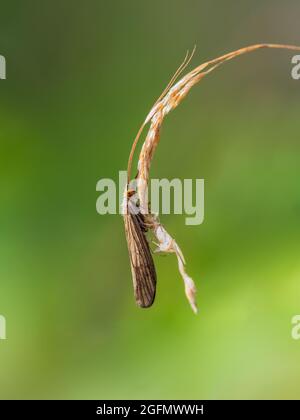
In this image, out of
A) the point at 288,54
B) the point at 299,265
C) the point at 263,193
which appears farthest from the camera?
the point at 288,54

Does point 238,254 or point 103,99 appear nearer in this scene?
point 238,254

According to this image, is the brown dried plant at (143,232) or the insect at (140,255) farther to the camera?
the insect at (140,255)

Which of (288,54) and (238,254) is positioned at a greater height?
(288,54)

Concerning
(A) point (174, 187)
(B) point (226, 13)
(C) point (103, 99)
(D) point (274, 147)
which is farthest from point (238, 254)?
(B) point (226, 13)

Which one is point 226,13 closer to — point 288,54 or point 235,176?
point 288,54

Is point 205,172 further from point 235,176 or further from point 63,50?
point 63,50

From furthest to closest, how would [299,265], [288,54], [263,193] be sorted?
[288,54] < [263,193] < [299,265]

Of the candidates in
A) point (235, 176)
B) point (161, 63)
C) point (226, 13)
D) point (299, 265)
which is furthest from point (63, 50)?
point (299, 265)

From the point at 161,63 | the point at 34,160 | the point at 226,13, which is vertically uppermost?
the point at 226,13

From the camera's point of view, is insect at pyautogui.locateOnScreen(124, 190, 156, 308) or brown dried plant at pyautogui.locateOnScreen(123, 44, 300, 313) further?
insect at pyautogui.locateOnScreen(124, 190, 156, 308)
